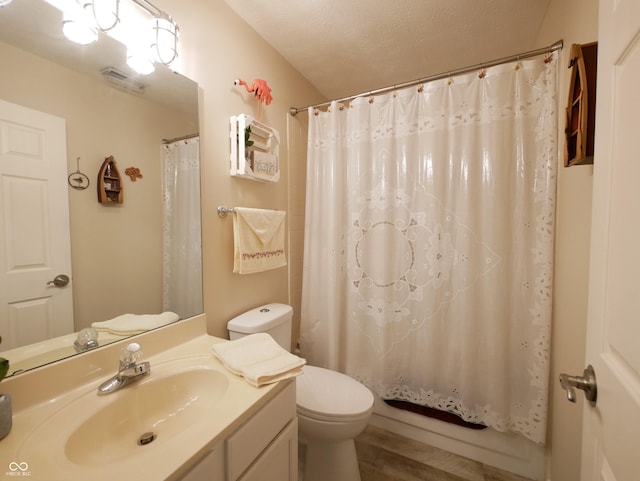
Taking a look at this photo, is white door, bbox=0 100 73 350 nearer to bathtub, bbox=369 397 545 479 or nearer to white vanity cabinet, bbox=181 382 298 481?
white vanity cabinet, bbox=181 382 298 481

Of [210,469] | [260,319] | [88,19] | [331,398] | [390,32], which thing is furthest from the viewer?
[390,32]

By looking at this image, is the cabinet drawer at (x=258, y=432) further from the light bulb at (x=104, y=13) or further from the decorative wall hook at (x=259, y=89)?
the decorative wall hook at (x=259, y=89)

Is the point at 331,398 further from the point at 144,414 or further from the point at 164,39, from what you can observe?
the point at 164,39

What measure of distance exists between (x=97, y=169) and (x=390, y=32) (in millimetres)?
1610

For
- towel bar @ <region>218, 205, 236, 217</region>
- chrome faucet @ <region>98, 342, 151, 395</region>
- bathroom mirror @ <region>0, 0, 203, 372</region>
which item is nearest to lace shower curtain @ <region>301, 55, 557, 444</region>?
towel bar @ <region>218, 205, 236, 217</region>

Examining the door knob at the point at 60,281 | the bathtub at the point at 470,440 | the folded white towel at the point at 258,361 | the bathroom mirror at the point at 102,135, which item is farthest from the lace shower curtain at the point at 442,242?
the door knob at the point at 60,281

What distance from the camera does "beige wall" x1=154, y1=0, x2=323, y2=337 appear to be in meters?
1.19

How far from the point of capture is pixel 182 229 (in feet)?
3.73

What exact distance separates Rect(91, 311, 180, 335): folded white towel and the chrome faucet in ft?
0.50

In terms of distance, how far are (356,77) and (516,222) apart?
1471mm

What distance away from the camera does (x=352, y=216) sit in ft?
5.37

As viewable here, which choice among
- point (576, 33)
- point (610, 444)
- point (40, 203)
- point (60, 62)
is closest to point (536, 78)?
point (576, 33)

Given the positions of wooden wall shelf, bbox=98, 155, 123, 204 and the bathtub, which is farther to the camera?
the bathtub

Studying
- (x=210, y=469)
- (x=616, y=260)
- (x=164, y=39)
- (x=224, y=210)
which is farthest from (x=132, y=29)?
(x=616, y=260)
